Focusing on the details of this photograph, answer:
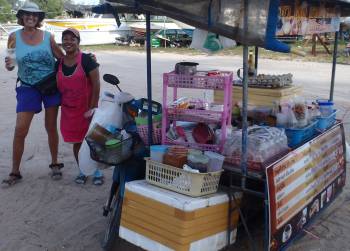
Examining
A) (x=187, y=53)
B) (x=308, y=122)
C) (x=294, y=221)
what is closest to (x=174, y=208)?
(x=294, y=221)

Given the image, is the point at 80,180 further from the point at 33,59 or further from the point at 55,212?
the point at 33,59

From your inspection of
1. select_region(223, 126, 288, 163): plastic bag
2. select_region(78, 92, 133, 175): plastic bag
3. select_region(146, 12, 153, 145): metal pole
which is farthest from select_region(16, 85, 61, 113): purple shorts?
select_region(223, 126, 288, 163): plastic bag

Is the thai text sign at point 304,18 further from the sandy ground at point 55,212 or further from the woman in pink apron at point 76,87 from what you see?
Result: the woman in pink apron at point 76,87

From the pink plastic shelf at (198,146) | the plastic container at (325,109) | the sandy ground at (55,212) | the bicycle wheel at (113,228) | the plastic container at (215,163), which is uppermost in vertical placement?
the plastic container at (325,109)

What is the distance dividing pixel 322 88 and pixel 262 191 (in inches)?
332

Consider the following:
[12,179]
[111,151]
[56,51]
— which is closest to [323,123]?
[111,151]

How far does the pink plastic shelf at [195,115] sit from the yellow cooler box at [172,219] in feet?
1.73

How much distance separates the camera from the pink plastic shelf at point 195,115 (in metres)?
3.28

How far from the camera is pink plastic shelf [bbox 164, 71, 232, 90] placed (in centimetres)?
314

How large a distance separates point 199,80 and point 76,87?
1798 mm

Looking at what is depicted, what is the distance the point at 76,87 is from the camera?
459 cm

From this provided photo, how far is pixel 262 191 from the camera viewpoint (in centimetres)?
322

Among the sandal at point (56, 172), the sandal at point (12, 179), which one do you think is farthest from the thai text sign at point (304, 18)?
the sandal at point (12, 179)

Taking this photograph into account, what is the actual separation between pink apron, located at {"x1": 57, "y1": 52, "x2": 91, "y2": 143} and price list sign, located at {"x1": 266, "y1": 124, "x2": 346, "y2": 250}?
225 cm
